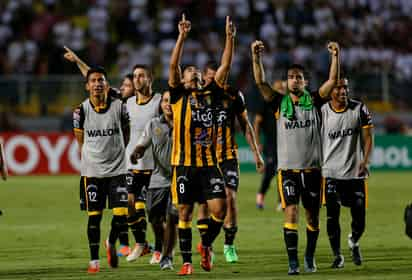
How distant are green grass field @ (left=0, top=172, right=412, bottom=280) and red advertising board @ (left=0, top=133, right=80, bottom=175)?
4.25m

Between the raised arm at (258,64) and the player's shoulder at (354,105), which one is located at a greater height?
the raised arm at (258,64)

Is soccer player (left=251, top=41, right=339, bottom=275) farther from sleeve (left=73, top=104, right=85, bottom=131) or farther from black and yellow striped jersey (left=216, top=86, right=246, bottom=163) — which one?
sleeve (left=73, top=104, right=85, bottom=131)

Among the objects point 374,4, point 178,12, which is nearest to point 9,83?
point 178,12

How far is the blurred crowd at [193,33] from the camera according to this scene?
99.0ft

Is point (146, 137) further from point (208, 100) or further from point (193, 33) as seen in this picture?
point (193, 33)

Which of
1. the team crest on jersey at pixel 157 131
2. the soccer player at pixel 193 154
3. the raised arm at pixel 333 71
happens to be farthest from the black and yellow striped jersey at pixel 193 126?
the team crest on jersey at pixel 157 131

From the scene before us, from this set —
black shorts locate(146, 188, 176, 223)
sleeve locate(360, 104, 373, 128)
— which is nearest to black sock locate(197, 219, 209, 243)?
black shorts locate(146, 188, 176, 223)

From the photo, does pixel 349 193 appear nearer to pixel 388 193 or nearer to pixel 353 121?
pixel 353 121

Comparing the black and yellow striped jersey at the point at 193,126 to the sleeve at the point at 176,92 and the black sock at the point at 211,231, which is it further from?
the black sock at the point at 211,231

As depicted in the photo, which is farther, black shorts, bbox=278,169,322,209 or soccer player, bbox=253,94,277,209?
soccer player, bbox=253,94,277,209

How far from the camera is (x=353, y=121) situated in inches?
489

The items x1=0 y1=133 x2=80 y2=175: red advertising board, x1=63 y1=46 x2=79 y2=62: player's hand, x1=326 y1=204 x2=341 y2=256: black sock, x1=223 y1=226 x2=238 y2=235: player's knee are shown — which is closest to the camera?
x1=326 y1=204 x2=341 y2=256: black sock

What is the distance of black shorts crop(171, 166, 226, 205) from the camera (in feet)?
37.1

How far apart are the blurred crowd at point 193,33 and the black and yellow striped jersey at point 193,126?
58.6 ft
